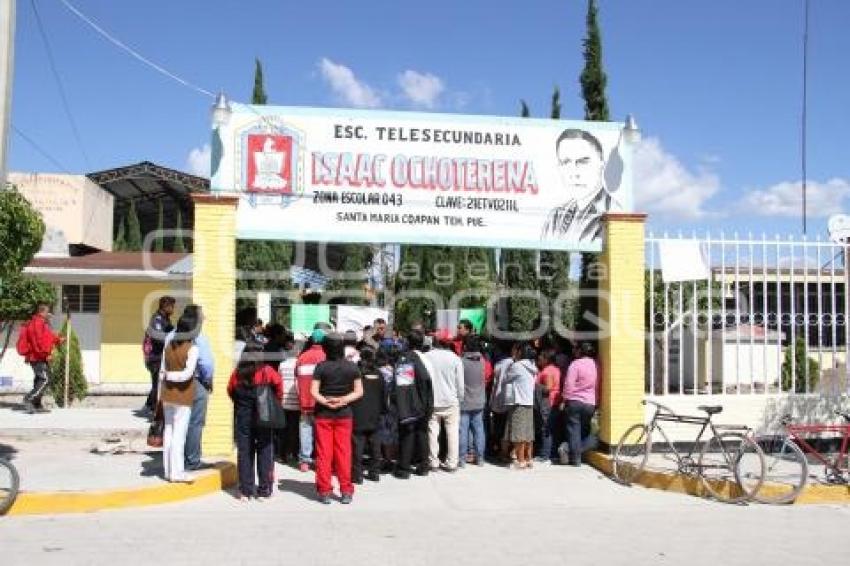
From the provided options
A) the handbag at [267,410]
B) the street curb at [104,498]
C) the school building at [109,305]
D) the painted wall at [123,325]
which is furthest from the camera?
the painted wall at [123,325]

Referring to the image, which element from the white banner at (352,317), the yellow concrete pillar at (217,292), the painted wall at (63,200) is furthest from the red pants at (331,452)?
the painted wall at (63,200)

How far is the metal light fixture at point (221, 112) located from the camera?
10711mm

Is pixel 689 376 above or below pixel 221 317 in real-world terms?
below

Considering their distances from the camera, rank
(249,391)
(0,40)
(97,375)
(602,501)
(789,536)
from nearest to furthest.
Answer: (789,536) < (249,391) < (602,501) < (0,40) < (97,375)

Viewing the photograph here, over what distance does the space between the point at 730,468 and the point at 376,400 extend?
386 cm

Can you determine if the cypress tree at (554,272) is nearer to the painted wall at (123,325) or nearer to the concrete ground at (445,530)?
the painted wall at (123,325)

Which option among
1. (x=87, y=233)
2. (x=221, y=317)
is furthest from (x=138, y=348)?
(x=221, y=317)

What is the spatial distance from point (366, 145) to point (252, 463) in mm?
4469

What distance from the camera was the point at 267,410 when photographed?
841 centimetres

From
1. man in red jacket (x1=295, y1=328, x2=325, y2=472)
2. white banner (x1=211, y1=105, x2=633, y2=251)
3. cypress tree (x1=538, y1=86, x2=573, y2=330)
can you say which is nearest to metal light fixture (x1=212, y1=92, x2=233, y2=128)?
white banner (x1=211, y1=105, x2=633, y2=251)

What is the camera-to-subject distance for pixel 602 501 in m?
9.04

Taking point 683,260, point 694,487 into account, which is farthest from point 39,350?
point 694,487

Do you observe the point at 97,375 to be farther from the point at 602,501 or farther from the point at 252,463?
the point at 602,501

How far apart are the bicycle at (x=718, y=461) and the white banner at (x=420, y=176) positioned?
2.83 m
